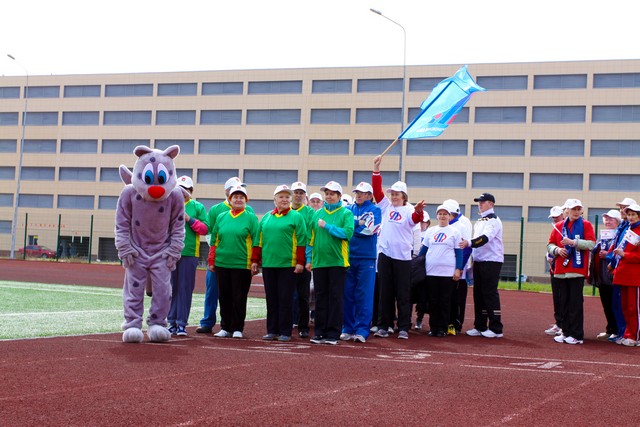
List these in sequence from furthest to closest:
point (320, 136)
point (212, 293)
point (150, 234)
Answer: point (320, 136)
point (212, 293)
point (150, 234)

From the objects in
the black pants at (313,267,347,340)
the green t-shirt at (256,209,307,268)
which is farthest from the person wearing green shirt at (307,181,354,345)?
the green t-shirt at (256,209,307,268)

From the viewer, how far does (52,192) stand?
73250mm

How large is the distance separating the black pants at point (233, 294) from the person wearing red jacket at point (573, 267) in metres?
4.38

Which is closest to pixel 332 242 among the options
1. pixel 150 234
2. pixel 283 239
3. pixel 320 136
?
pixel 283 239

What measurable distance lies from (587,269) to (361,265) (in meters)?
3.17

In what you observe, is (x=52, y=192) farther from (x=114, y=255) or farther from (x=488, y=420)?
(x=488, y=420)

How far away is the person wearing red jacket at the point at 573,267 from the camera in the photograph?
38.0 ft

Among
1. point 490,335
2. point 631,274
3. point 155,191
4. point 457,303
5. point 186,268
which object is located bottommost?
point 490,335

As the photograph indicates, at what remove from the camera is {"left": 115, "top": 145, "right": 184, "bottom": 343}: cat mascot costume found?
381 inches

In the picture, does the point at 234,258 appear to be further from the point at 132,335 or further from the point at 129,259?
the point at 132,335

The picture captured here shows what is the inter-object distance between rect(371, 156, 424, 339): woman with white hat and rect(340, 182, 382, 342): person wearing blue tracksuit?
1.09 ft

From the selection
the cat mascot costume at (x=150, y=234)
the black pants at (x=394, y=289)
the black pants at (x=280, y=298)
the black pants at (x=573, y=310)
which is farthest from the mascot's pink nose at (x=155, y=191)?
the black pants at (x=573, y=310)

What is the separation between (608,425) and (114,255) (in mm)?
56732

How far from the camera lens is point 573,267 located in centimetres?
1164
